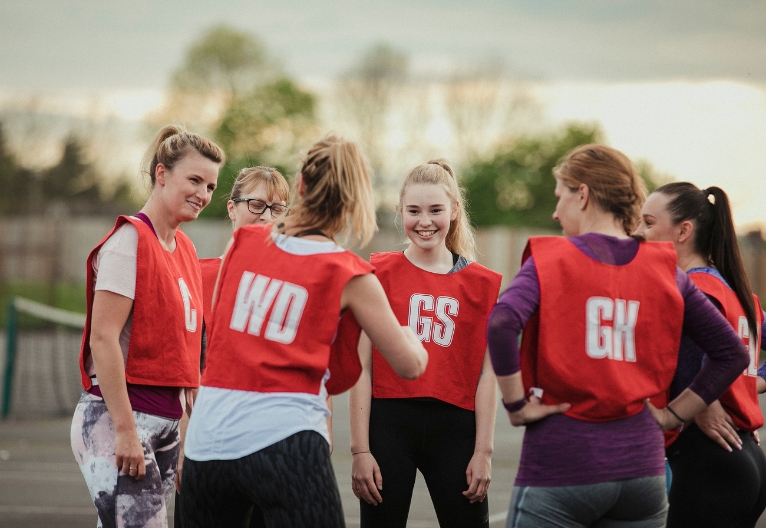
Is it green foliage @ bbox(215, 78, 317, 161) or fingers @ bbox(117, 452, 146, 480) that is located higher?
green foliage @ bbox(215, 78, 317, 161)

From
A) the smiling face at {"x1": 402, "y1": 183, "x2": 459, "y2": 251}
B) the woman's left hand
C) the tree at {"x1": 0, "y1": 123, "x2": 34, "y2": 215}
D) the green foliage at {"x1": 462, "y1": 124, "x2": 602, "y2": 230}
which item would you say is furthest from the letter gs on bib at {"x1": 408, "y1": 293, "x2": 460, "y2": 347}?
the green foliage at {"x1": 462, "y1": 124, "x2": 602, "y2": 230}

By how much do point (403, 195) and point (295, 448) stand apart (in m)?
1.78

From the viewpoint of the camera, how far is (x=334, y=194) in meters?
2.84

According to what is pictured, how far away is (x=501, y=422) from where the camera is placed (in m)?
12.9

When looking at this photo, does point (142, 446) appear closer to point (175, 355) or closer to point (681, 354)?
point (175, 355)

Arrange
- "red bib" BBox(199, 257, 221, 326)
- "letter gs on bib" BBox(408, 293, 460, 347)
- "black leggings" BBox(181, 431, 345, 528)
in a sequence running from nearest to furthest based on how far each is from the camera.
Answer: "black leggings" BBox(181, 431, 345, 528) < "letter gs on bib" BBox(408, 293, 460, 347) < "red bib" BBox(199, 257, 221, 326)

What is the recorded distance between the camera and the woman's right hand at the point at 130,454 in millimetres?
3184

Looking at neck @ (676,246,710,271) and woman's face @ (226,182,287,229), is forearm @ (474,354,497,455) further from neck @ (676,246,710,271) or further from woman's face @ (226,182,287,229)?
woman's face @ (226,182,287,229)

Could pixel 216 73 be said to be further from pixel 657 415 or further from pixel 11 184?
pixel 657 415

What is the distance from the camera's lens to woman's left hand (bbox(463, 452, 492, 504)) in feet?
12.2

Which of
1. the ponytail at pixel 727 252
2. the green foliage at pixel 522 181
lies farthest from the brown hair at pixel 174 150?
the green foliage at pixel 522 181

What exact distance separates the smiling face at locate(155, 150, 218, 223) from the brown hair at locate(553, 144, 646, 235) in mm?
1531

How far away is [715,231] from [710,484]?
3.55ft

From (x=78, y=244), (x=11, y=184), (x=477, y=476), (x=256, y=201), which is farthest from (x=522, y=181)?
(x=477, y=476)
